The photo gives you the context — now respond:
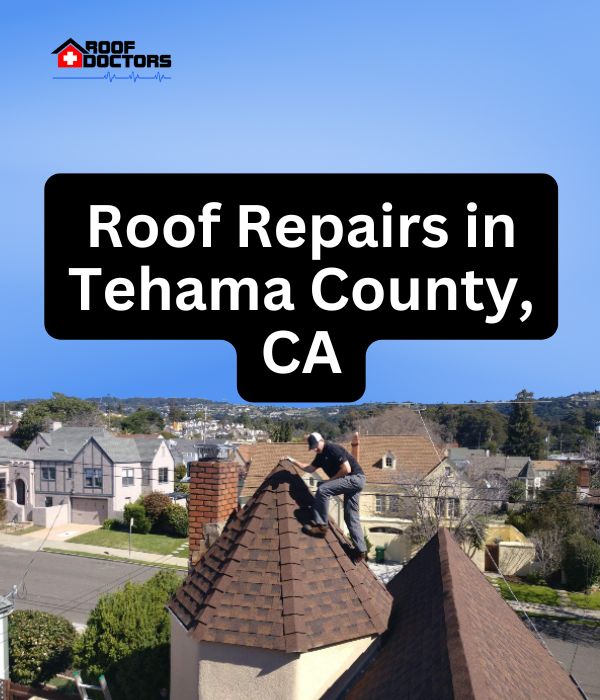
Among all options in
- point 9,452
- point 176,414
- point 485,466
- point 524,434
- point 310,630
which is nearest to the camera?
point 310,630

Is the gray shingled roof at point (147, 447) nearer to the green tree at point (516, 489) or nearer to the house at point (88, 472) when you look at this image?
the house at point (88, 472)

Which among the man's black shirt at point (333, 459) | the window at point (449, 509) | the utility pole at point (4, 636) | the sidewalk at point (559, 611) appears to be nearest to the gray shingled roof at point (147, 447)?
the window at point (449, 509)

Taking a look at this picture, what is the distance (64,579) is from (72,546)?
324 inches

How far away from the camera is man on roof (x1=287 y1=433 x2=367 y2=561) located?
7.12m

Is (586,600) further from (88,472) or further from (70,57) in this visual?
(88,472)

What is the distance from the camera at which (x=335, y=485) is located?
713cm

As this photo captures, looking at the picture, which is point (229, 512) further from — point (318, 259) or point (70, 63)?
point (70, 63)

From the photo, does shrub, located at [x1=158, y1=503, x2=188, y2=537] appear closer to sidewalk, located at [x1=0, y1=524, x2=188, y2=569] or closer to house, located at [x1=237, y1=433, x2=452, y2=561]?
sidewalk, located at [x1=0, y1=524, x2=188, y2=569]

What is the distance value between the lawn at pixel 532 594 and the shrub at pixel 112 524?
86.9ft

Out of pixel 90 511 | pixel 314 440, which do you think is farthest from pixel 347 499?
pixel 90 511

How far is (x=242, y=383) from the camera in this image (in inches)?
239

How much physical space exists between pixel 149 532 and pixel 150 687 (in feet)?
95.9

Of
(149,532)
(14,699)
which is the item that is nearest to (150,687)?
(14,699)

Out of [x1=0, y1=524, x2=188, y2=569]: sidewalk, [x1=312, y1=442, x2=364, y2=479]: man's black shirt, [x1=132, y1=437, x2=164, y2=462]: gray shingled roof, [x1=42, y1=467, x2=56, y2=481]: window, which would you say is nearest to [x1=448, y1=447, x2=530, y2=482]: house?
[x1=0, y1=524, x2=188, y2=569]: sidewalk
